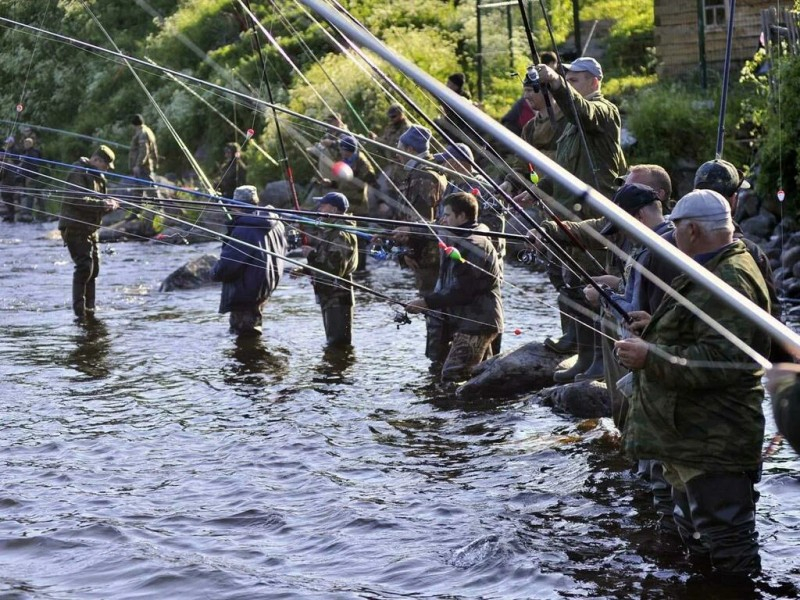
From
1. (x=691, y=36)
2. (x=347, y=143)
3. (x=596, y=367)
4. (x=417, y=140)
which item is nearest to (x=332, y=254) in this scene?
(x=417, y=140)

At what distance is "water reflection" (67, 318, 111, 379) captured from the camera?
38.9 ft

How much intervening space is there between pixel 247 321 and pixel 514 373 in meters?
3.70

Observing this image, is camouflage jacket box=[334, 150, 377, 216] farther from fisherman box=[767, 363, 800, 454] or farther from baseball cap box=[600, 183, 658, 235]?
fisherman box=[767, 363, 800, 454]

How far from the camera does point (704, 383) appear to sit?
5.11 meters

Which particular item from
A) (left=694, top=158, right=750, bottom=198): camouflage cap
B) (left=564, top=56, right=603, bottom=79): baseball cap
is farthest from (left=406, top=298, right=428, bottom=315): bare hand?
(left=694, top=158, right=750, bottom=198): camouflage cap

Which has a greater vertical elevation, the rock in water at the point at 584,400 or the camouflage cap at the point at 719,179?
the camouflage cap at the point at 719,179

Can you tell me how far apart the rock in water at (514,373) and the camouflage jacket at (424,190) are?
1716mm

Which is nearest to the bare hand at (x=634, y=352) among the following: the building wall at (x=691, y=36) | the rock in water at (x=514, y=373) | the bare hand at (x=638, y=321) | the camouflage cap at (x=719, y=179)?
the bare hand at (x=638, y=321)

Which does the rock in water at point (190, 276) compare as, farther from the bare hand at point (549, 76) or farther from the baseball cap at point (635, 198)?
the baseball cap at point (635, 198)

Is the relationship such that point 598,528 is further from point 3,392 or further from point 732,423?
point 3,392

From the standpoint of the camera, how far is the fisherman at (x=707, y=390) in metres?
5.08

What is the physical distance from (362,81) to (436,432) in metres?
16.6

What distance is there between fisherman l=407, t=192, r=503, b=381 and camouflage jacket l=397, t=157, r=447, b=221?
53.2 inches

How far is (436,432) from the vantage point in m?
9.01
